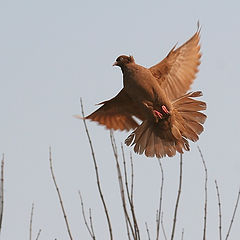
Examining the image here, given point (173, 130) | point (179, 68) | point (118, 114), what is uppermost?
point (179, 68)

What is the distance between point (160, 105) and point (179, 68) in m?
0.77

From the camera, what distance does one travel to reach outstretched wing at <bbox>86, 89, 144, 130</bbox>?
6098mm

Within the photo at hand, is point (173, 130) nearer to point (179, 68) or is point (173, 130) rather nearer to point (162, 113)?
point (162, 113)

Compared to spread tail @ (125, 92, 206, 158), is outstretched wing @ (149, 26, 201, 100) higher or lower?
higher

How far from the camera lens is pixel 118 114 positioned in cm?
627

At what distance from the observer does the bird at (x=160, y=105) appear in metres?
5.59

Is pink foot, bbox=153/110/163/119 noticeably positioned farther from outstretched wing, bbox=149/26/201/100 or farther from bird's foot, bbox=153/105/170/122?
Answer: outstretched wing, bbox=149/26/201/100

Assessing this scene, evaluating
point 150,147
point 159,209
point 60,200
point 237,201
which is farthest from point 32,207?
point 150,147

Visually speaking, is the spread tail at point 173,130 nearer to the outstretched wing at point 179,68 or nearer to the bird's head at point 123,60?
the outstretched wing at point 179,68

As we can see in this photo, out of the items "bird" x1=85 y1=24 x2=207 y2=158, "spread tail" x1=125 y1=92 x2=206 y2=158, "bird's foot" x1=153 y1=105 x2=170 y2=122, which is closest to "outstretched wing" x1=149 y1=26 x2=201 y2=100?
"bird" x1=85 y1=24 x2=207 y2=158

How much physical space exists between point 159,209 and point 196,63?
2.48 meters

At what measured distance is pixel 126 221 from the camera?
4176mm

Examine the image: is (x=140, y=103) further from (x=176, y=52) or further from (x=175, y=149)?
(x=176, y=52)

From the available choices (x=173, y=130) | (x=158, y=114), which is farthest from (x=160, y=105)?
(x=173, y=130)
